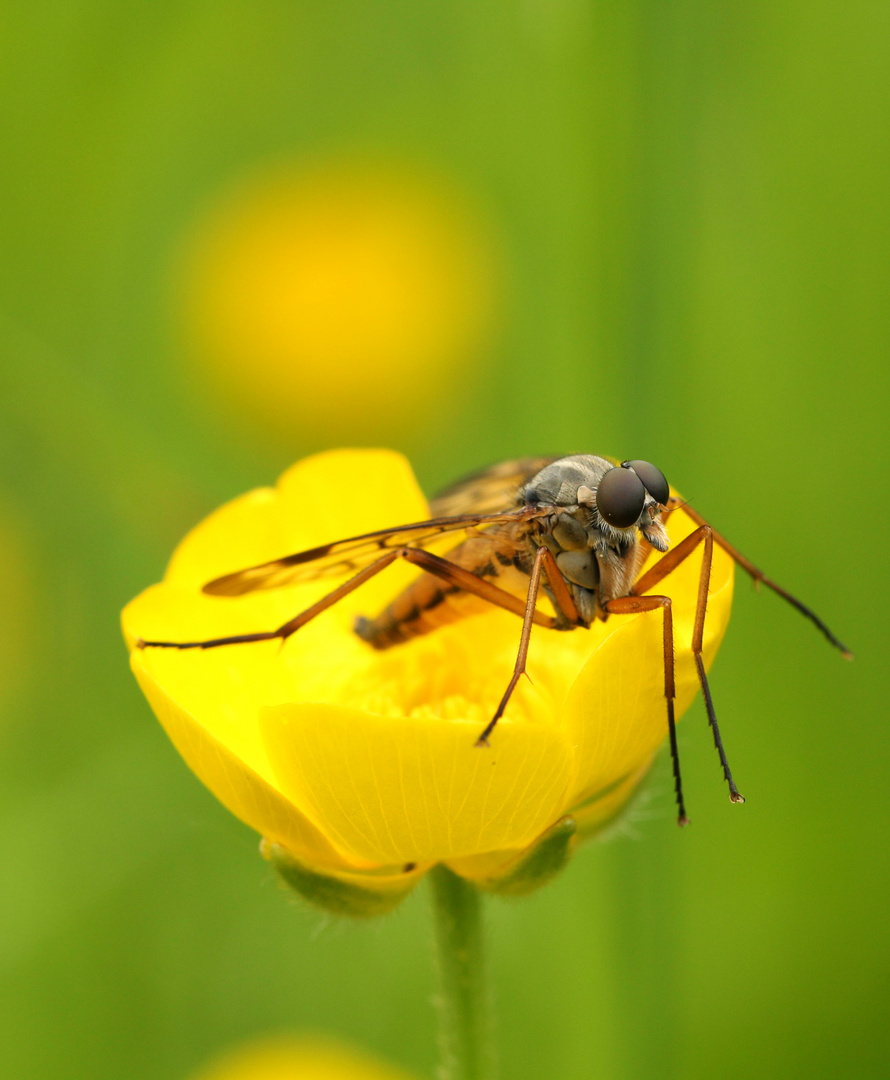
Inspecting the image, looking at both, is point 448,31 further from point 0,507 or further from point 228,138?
point 0,507

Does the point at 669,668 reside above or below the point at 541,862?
above

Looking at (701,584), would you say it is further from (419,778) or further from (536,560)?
(419,778)

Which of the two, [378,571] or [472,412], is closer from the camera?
[378,571]

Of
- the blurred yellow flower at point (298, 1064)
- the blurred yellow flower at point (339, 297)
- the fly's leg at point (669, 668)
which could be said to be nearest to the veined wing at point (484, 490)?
the fly's leg at point (669, 668)

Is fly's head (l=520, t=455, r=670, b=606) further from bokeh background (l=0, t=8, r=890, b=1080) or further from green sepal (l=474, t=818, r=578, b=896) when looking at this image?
green sepal (l=474, t=818, r=578, b=896)

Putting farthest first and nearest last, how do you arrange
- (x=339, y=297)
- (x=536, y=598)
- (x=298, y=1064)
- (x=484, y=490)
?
(x=339, y=297)
(x=298, y=1064)
(x=484, y=490)
(x=536, y=598)

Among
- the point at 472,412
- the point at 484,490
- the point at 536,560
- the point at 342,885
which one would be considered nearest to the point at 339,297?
the point at 472,412

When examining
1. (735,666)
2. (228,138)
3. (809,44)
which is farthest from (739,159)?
(228,138)
